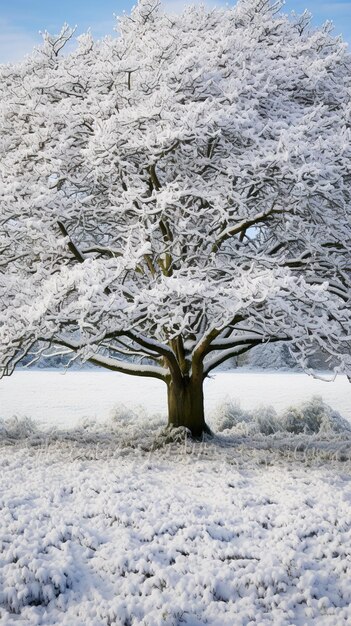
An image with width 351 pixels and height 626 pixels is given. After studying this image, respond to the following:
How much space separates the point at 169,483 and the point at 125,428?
593 centimetres

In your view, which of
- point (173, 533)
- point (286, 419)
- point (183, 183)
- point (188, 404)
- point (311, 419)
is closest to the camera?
point (173, 533)

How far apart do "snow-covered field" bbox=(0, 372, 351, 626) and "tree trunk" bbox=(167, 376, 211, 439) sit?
47 cm

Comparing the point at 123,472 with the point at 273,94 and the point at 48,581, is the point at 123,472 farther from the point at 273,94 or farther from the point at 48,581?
the point at 273,94

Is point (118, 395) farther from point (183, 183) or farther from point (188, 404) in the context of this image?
point (183, 183)

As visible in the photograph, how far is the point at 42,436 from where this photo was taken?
12578 mm

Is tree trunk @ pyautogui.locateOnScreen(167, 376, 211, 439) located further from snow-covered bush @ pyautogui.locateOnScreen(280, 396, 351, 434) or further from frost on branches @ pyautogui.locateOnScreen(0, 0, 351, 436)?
snow-covered bush @ pyautogui.locateOnScreen(280, 396, 351, 434)

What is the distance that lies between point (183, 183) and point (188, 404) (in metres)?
4.55

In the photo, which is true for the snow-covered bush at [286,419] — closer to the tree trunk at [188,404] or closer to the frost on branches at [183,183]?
the tree trunk at [188,404]

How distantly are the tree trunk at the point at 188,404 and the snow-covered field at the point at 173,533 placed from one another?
0.47m

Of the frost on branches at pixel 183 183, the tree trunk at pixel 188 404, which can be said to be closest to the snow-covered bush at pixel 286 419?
the tree trunk at pixel 188 404

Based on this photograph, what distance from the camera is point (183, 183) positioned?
9.87m

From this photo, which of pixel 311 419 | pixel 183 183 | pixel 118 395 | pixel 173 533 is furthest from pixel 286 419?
pixel 173 533

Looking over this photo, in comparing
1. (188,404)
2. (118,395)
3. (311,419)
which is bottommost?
(311,419)

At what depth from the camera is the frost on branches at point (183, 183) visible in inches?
332
